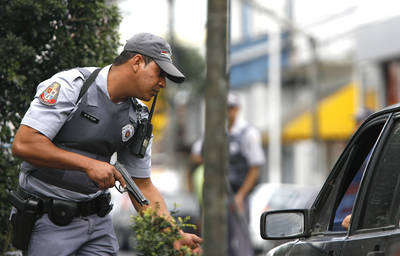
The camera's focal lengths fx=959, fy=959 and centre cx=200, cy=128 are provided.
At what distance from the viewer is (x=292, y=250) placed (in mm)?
4344

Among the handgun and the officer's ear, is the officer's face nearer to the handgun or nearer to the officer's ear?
the officer's ear

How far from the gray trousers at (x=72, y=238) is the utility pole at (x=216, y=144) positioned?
1195 millimetres

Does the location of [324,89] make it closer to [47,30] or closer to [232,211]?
[232,211]

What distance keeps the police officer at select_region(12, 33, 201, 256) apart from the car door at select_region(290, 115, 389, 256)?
654 mm

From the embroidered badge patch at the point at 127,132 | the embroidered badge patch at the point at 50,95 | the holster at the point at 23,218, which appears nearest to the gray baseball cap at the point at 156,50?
the embroidered badge patch at the point at 127,132

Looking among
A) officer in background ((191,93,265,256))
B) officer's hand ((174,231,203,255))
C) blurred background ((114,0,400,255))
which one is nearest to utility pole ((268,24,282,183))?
blurred background ((114,0,400,255))

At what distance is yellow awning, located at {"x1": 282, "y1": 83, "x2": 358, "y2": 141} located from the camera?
30750 mm

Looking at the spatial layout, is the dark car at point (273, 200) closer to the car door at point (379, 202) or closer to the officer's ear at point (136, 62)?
the officer's ear at point (136, 62)

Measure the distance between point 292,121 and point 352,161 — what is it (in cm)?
2983

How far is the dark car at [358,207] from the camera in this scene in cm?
357

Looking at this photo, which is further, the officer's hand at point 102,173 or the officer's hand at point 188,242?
the officer's hand at point 188,242

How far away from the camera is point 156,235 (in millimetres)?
4461

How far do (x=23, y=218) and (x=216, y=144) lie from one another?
139 cm

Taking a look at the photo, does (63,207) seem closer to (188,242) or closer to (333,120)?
(188,242)
